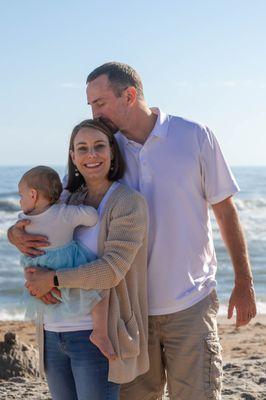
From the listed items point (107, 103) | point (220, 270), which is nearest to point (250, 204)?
point (220, 270)

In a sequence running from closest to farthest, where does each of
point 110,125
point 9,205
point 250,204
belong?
point 110,125
point 9,205
point 250,204

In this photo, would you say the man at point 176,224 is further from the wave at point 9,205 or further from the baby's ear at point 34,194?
the wave at point 9,205

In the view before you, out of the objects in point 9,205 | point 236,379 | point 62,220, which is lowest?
point 9,205

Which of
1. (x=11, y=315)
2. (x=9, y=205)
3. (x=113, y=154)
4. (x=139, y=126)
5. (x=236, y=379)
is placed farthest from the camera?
(x=9, y=205)

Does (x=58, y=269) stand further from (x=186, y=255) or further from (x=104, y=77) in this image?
(x=104, y=77)

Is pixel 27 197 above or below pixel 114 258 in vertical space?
above

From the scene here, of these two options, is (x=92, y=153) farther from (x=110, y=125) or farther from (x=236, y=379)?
(x=236, y=379)

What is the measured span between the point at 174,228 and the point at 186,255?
15 cm

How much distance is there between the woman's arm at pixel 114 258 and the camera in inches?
132

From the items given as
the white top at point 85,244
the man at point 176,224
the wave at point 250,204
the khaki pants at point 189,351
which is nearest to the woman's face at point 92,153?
the white top at point 85,244

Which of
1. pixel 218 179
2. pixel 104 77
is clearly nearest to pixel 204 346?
pixel 218 179

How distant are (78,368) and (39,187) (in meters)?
0.82

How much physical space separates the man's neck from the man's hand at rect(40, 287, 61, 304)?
866mm

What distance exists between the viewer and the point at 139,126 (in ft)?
12.6
